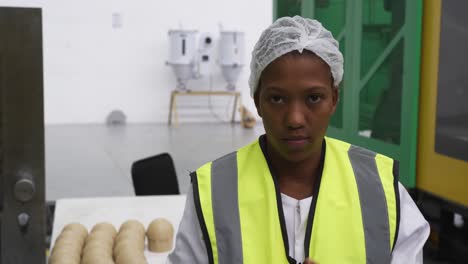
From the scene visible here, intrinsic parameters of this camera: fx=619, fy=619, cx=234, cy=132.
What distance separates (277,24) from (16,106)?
72 cm

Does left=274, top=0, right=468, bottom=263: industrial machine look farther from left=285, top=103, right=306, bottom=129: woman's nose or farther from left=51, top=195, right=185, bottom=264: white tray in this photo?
left=285, top=103, right=306, bottom=129: woman's nose

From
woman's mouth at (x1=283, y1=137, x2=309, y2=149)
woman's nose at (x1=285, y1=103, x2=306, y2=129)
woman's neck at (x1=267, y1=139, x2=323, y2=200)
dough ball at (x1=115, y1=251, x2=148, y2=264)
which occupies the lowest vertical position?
dough ball at (x1=115, y1=251, x2=148, y2=264)

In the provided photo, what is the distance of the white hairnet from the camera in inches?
49.5

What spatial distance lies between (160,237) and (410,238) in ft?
3.51

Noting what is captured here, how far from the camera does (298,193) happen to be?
4.41ft

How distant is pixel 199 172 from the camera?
53.9 inches

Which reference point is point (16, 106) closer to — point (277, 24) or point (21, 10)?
point (21, 10)

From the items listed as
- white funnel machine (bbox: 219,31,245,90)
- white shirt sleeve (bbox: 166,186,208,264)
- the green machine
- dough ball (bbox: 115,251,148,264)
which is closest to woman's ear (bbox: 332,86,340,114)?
white shirt sleeve (bbox: 166,186,208,264)

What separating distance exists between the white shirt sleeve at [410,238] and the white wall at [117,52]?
9.01m

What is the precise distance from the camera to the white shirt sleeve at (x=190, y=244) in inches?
51.0

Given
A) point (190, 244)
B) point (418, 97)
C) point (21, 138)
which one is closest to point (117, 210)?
point (190, 244)

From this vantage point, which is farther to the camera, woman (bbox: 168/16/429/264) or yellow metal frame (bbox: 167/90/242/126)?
yellow metal frame (bbox: 167/90/242/126)

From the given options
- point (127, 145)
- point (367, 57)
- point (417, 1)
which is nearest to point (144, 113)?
point (127, 145)

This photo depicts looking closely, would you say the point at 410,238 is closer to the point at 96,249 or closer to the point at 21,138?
the point at 21,138
